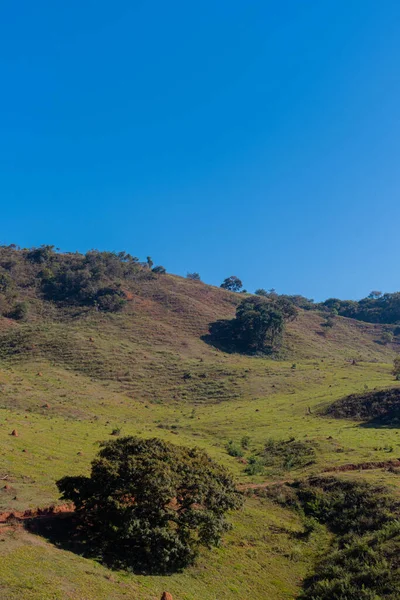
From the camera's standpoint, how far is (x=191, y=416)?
62594 millimetres

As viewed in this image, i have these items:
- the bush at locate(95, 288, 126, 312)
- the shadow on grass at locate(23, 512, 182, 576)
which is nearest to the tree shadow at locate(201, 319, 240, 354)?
the bush at locate(95, 288, 126, 312)

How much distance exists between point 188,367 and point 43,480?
58.7m

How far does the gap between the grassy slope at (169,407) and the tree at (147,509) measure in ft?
4.69

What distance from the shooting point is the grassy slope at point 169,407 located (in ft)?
64.4

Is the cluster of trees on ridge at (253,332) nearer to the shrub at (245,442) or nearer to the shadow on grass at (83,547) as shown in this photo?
the shrub at (245,442)

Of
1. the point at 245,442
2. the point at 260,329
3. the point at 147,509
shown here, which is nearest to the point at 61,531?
the point at 147,509

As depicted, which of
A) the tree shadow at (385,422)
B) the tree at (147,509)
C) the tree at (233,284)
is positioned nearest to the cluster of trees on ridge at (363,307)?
the tree at (233,284)

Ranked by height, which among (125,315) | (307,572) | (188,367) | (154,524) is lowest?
(307,572)

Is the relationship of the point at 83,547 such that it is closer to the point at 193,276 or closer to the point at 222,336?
the point at 222,336

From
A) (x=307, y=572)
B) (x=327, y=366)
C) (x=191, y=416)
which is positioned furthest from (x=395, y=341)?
(x=307, y=572)

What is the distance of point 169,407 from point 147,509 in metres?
47.6

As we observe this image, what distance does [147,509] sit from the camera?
2123cm

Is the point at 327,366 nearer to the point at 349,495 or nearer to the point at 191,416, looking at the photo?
the point at 191,416

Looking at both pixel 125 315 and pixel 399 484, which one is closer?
pixel 399 484
